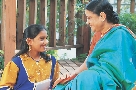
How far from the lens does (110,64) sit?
2.29 m

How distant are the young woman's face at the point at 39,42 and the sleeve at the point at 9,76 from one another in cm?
29

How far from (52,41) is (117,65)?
4.23m

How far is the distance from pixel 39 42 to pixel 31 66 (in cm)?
24

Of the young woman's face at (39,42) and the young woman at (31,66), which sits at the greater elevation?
the young woman's face at (39,42)

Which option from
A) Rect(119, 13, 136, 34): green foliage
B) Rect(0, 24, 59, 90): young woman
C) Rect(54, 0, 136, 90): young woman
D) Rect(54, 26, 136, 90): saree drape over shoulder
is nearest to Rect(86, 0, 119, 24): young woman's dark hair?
Rect(54, 0, 136, 90): young woman

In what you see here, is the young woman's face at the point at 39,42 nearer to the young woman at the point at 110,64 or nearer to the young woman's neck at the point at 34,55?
the young woman's neck at the point at 34,55

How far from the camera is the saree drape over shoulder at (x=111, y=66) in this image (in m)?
2.24

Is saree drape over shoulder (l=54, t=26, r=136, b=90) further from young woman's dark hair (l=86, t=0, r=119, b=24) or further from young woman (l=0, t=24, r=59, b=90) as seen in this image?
young woman (l=0, t=24, r=59, b=90)

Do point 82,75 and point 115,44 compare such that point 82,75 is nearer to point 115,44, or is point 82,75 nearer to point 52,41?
point 115,44

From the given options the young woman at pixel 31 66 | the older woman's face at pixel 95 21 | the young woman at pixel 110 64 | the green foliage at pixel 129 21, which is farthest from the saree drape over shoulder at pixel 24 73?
the green foliage at pixel 129 21

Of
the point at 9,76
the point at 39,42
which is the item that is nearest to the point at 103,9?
the point at 39,42

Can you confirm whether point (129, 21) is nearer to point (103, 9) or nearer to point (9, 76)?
point (9, 76)

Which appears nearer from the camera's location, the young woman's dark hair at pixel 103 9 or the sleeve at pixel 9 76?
the young woman's dark hair at pixel 103 9

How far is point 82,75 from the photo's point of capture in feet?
7.43
